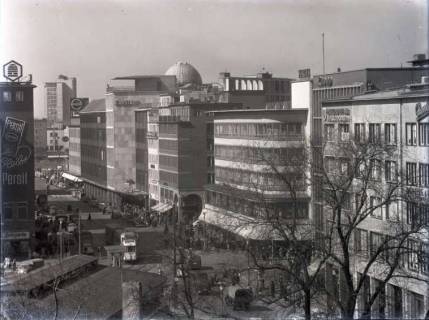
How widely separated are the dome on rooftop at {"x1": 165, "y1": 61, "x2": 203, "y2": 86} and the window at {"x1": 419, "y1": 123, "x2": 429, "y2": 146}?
47.4 metres

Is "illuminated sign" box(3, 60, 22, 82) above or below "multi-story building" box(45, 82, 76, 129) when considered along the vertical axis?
below

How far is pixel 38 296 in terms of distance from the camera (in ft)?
65.2

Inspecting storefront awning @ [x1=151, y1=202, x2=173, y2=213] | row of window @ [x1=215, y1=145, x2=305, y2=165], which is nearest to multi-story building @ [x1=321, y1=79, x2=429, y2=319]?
row of window @ [x1=215, y1=145, x2=305, y2=165]

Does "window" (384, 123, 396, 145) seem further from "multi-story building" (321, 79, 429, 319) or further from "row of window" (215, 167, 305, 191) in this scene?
"row of window" (215, 167, 305, 191)

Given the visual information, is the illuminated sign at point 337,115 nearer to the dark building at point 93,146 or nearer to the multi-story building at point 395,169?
the multi-story building at point 395,169

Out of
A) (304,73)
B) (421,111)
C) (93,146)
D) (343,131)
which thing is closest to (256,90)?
(304,73)

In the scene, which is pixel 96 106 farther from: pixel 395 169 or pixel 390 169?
pixel 395 169

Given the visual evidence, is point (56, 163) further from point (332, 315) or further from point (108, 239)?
point (332, 315)

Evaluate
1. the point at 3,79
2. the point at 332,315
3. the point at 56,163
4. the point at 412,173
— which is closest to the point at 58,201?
the point at 3,79

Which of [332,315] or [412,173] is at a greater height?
[412,173]

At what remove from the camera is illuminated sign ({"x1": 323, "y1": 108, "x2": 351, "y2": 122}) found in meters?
33.6

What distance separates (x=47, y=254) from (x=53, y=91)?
140 metres

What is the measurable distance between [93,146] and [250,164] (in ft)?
140

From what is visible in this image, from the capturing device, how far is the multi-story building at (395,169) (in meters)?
25.2
